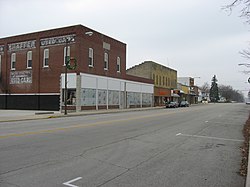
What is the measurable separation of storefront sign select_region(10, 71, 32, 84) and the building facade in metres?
28.2

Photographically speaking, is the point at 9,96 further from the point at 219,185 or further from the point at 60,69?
the point at 219,185

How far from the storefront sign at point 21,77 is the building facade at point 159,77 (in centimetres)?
2818

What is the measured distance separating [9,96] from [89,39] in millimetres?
15317

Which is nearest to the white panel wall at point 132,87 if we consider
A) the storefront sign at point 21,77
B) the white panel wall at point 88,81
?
the white panel wall at point 88,81

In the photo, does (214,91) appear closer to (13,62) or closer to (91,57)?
(91,57)

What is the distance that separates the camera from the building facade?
202ft

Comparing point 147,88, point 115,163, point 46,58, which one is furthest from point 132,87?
point 115,163

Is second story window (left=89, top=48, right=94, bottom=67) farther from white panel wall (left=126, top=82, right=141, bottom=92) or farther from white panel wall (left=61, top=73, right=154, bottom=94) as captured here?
white panel wall (left=126, top=82, right=141, bottom=92)

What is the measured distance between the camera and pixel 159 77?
2574 inches

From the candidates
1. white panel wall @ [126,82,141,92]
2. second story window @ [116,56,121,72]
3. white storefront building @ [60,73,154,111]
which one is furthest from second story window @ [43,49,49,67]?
white panel wall @ [126,82,141,92]

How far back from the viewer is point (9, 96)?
41812mm

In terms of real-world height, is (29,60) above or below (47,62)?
above

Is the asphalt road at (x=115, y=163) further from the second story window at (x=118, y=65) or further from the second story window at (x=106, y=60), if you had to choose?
the second story window at (x=118, y=65)

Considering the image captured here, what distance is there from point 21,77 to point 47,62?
546 centimetres
